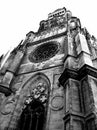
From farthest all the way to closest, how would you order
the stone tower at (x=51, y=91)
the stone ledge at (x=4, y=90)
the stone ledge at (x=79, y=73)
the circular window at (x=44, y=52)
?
the circular window at (x=44, y=52)
the stone ledge at (x=4, y=90)
the stone ledge at (x=79, y=73)
the stone tower at (x=51, y=91)

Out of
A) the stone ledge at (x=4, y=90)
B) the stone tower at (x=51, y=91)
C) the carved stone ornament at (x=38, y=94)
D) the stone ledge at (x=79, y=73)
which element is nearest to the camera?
the stone tower at (x=51, y=91)

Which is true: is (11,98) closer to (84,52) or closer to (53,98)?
(53,98)

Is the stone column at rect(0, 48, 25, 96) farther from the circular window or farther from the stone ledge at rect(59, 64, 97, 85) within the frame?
the stone ledge at rect(59, 64, 97, 85)

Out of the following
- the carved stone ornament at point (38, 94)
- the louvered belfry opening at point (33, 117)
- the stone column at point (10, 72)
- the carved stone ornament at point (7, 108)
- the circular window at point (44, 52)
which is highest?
the circular window at point (44, 52)

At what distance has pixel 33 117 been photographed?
8.41m

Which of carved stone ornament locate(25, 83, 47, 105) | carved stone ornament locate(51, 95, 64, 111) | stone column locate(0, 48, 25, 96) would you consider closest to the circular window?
stone column locate(0, 48, 25, 96)

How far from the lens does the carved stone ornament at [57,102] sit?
322 inches

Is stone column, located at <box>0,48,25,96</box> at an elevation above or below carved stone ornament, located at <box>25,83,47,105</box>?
above

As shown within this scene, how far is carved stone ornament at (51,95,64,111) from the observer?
26.8 ft

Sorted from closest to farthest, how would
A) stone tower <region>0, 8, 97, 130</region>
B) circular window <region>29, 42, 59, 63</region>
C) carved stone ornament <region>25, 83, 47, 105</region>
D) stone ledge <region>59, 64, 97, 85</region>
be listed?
stone tower <region>0, 8, 97, 130</region> < stone ledge <region>59, 64, 97, 85</region> < carved stone ornament <region>25, 83, 47, 105</region> < circular window <region>29, 42, 59, 63</region>

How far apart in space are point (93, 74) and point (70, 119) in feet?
9.92

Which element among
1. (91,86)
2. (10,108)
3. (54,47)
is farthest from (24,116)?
(54,47)

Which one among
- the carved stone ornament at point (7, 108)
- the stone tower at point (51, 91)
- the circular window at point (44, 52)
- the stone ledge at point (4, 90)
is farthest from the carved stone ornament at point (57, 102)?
the circular window at point (44, 52)

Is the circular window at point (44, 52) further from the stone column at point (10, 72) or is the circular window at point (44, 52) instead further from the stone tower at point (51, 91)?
the stone column at point (10, 72)
